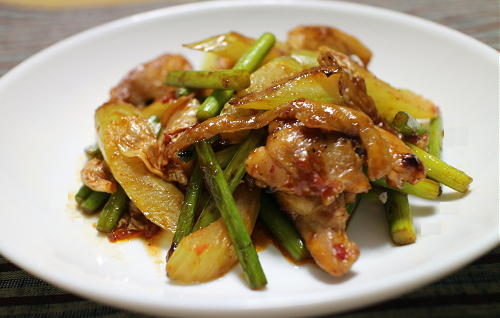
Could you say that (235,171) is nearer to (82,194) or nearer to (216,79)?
(216,79)

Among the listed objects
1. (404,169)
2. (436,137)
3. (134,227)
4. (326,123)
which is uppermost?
(326,123)

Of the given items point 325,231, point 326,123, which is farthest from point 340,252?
point 326,123

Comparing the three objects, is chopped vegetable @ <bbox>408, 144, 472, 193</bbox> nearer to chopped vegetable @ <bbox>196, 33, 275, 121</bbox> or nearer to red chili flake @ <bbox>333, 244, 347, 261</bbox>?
red chili flake @ <bbox>333, 244, 347, 261</bbox>

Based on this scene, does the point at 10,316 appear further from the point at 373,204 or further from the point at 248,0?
the point at 248,0

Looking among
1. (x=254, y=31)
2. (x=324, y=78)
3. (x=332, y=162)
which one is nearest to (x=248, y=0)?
(x=254, y=31)

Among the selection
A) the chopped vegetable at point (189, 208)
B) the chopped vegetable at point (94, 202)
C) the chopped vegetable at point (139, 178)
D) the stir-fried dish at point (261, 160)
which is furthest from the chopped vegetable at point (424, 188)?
the chopped vegetable at point (94, 202)

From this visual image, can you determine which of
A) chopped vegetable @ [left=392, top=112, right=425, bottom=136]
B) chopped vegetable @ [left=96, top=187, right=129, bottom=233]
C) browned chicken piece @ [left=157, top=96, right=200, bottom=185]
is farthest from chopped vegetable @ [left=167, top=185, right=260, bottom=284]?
chopped vegetable @ [left=392, top=112, right=425, bottom=136]

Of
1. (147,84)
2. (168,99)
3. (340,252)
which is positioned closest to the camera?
(340,252)
